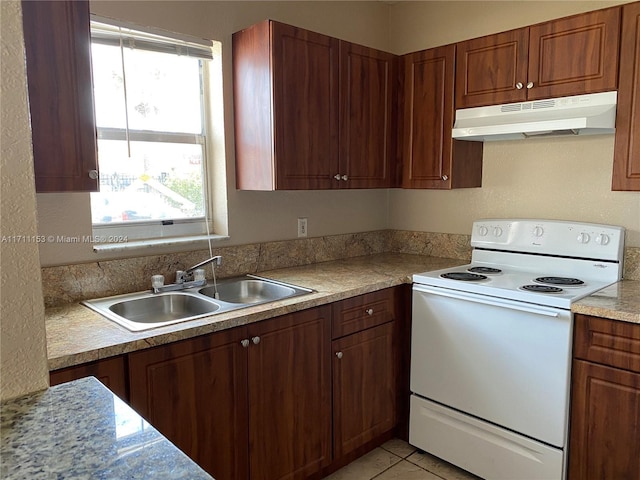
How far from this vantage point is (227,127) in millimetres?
2471

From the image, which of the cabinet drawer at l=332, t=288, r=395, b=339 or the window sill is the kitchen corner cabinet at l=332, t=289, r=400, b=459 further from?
the window sill

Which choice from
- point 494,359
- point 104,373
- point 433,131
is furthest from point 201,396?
point 433,131

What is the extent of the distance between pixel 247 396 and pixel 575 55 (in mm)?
2057

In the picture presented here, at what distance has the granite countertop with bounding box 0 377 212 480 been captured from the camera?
685mm

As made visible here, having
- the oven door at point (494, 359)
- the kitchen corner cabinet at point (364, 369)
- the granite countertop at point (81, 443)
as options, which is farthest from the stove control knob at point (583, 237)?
the granite countertop at point (81, 443)

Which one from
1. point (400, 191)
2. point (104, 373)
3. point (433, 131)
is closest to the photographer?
point (104, 373)

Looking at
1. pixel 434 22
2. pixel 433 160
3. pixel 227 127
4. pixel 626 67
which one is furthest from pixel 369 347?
pixel 434 22

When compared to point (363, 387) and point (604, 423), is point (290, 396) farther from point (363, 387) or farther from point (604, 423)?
point (604, 423)

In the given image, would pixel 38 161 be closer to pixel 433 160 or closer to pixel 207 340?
pixel 207 340

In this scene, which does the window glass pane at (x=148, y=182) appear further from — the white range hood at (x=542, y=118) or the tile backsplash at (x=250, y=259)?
the white range hood at (x=542, y=118)

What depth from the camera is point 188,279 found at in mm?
2293

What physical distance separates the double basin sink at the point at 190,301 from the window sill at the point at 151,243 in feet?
0.69

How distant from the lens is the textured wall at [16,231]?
2.66ft

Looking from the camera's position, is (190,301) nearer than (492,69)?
Yes
